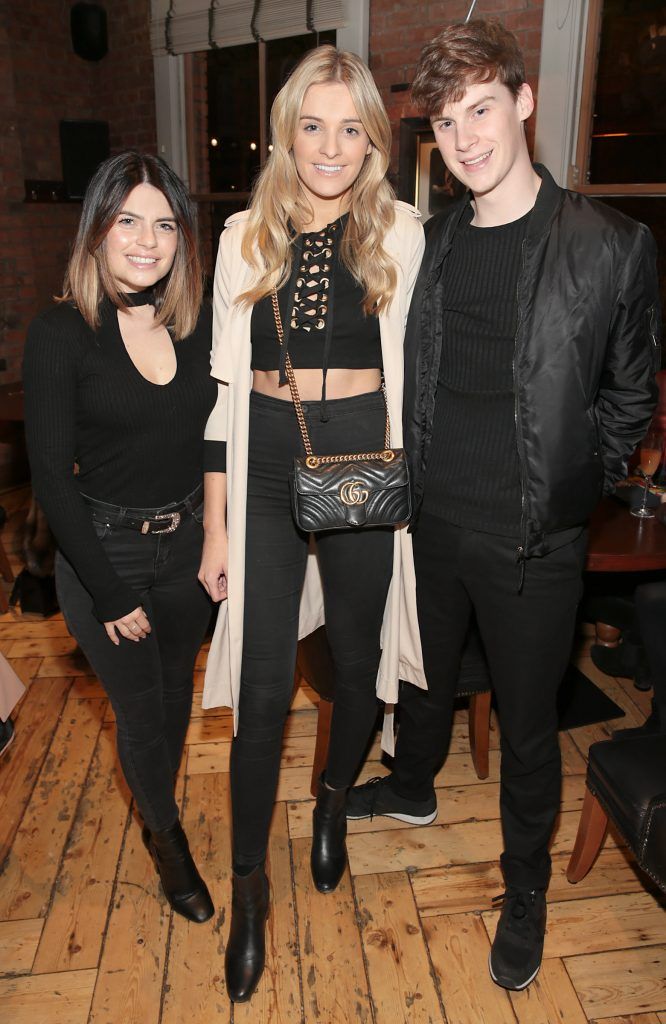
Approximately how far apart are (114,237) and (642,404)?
3.81 feet

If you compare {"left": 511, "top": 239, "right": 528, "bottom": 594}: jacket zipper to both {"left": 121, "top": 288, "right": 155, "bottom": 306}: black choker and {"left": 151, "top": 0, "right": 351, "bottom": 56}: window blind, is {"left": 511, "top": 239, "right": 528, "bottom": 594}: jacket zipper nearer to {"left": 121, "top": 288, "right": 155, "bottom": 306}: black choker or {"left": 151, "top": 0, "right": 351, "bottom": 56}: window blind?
{"left": 121, "top": 288, "right": 155, "bottom": 306}: black choker

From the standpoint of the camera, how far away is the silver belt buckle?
1783 millimetres

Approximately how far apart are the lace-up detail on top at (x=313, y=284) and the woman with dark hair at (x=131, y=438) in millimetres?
244

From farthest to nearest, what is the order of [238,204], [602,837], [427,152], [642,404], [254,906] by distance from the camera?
[238,204]
[427,152]
[602,837]
[254,906]
[642,404]

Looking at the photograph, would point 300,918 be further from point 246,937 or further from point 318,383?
point 318,383

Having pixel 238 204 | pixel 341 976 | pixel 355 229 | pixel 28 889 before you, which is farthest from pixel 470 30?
pixel 238 204

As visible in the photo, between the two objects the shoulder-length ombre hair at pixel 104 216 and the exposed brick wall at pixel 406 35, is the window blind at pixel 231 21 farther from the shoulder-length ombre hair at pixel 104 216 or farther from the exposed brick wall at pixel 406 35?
the shoulder-length ombre hair at pixel 104 216

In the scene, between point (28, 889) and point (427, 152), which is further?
point (427, 152)

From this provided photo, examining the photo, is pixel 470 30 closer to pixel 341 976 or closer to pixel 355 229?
pixel 355 229

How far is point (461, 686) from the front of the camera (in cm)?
241

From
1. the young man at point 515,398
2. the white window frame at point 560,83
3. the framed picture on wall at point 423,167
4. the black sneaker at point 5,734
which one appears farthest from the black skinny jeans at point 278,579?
the framed picture on wall at point 423,167

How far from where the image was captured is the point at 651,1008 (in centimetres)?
188

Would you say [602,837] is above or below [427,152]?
below

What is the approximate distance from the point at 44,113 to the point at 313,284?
5190 mm
